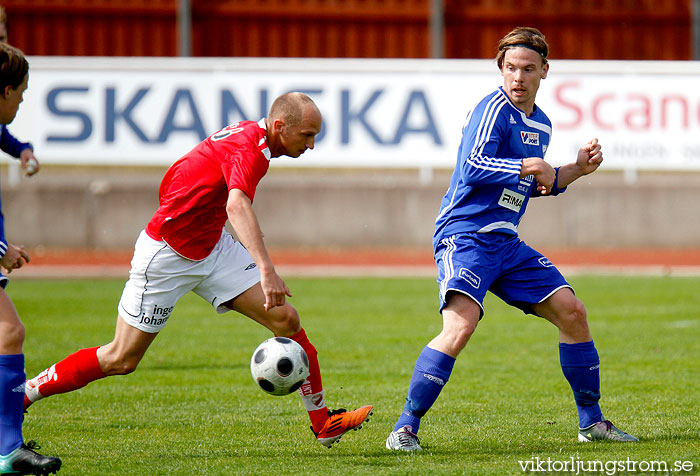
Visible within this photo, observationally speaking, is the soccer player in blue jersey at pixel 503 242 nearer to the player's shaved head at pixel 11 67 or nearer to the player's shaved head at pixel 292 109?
the player's shaved head at pixel 292 109

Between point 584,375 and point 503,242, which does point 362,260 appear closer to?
point 584,375

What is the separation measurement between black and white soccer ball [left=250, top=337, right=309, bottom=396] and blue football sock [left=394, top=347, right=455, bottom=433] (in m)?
0.61

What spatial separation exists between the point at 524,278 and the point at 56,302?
888cm

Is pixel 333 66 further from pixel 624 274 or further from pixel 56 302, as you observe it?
pixel 56 302

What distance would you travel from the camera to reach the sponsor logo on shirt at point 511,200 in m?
5.69

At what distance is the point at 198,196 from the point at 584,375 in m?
2.42

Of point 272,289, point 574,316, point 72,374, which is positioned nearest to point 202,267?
point 272,289

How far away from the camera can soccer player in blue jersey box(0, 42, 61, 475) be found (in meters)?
4.96

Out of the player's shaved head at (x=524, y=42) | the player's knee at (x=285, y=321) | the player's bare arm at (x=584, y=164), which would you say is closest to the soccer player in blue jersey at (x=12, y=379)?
the player's knee at (x=285, y=321)

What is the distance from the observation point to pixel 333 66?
64.3ft

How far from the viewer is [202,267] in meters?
5.78

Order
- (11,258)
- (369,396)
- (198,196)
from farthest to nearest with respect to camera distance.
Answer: (369,396) → (198,196) → (11,258)

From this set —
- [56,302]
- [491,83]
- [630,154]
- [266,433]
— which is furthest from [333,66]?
[266,433]

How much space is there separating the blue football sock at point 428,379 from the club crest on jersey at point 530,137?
50.3 inches
